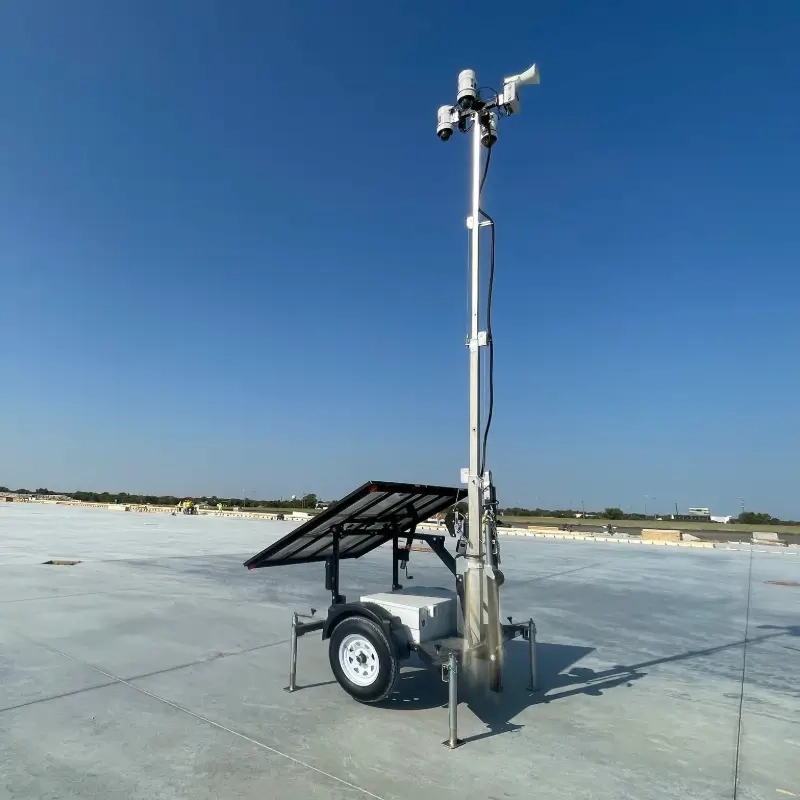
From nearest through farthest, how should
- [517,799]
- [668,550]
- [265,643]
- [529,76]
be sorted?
[517,799], [529,76], [265,643], [668,550]

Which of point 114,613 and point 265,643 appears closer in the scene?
A: point 265,643

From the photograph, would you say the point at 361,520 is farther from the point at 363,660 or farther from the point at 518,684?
the point at 518,684

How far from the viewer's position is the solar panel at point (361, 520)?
596 centimetres

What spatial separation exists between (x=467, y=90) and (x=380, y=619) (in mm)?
5592

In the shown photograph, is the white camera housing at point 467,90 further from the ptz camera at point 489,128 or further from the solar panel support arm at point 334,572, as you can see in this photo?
the solar panel support arm at point 334,572

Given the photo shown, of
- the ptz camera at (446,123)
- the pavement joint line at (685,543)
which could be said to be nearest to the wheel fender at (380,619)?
the ptz camera at (446,123)

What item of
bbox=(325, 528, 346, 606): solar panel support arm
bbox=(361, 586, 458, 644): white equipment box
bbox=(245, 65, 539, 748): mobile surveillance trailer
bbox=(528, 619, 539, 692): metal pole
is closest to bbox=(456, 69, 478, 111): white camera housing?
bbox=(245, 65, 539, 748): mobile surveillance trailer

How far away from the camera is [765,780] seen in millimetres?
4531

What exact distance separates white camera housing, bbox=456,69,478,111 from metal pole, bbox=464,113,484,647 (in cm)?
15

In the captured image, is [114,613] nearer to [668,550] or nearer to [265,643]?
[265,643]

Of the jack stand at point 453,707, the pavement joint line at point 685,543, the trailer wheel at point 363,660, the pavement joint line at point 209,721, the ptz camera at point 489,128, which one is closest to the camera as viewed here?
the pavement joint line at point 209,721

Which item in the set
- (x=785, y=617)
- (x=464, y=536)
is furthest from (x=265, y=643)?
(x=785, y=617)

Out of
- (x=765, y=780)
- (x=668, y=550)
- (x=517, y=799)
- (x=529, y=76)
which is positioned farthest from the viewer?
(x=668, y=550)

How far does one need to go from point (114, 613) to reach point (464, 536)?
22.6 feet
